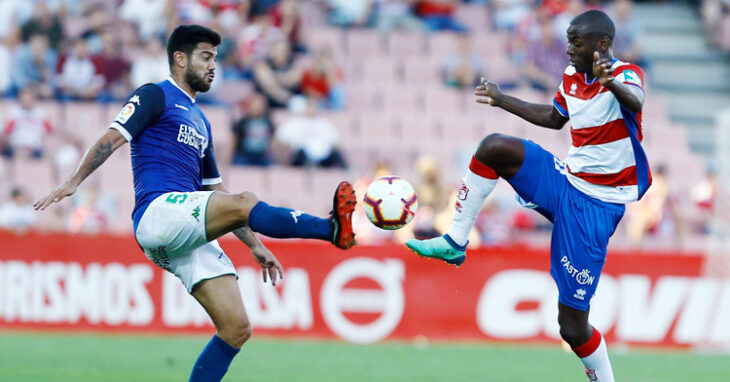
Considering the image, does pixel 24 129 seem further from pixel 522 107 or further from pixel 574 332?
pixel 574 332

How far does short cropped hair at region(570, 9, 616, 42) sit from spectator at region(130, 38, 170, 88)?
34.0 ft

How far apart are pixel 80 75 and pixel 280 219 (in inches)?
434

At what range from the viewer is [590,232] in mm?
7191

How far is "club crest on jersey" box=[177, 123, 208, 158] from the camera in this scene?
723 cm

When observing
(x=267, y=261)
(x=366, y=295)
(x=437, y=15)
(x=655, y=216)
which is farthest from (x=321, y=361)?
(x=437, y=15)

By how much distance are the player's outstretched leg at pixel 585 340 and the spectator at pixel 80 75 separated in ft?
35.9

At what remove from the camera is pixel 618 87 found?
6.50 m

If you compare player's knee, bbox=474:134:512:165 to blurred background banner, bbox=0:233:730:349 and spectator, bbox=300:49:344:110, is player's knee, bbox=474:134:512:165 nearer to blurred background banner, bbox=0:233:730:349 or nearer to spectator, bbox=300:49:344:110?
blurred background banner, bbox=0:233:730:349

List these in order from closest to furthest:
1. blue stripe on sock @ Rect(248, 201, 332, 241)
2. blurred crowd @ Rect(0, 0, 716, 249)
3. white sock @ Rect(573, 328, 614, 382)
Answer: blue stripe on sock @ Rect(248, 201, 332, 241), white sock @ Rect(573, 328, 614, 382), blurred crowd @ Rect(0, 0, 716, 249)

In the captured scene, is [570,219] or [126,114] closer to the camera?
[126,114]

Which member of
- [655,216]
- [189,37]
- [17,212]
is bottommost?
[655,216]

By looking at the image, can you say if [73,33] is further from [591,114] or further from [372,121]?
[591,114]

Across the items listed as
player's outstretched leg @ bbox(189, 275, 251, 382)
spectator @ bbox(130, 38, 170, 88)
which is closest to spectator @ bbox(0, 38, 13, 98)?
spectator @ bbox(130, 38, 170, 88)

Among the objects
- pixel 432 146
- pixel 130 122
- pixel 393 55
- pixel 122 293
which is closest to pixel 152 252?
pixel 130 122
